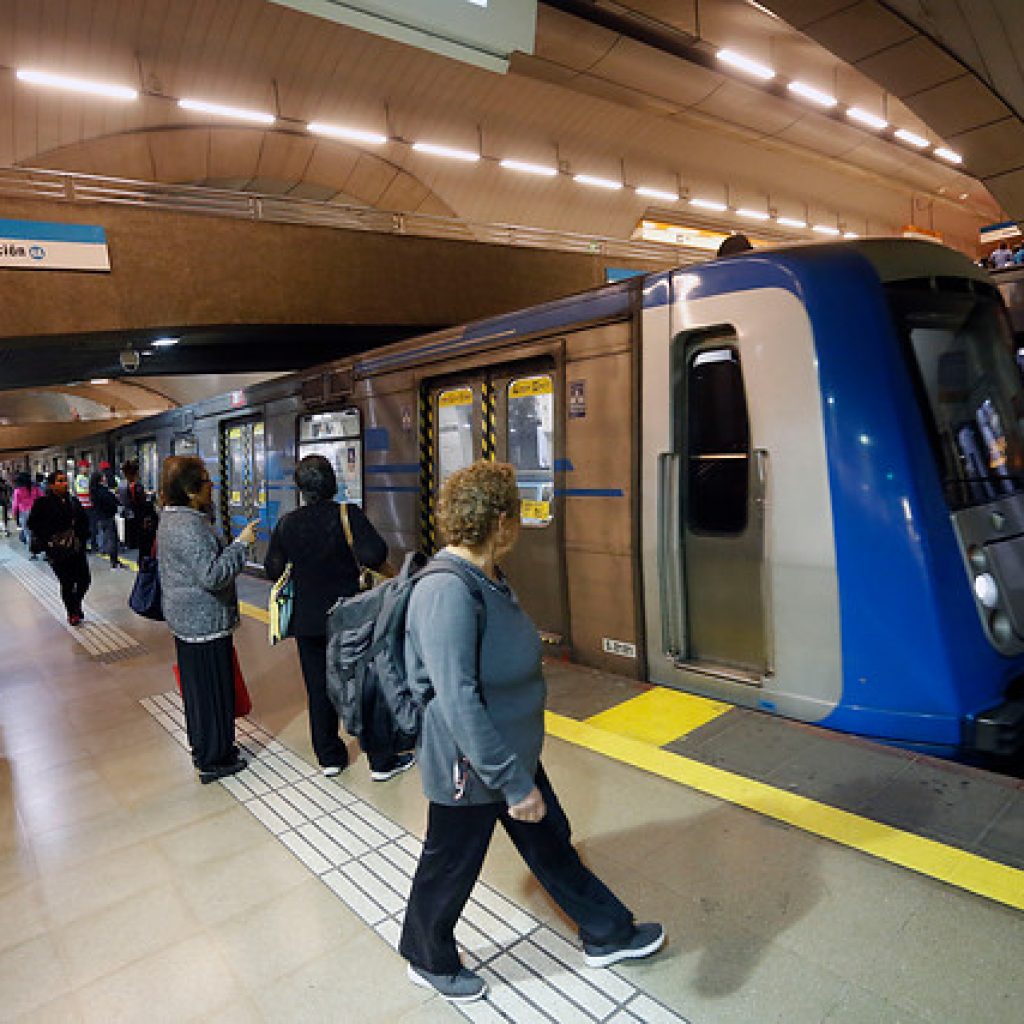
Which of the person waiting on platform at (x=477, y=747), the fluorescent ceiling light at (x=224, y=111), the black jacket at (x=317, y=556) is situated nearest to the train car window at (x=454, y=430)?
the black jacket at (x=317, y=556)

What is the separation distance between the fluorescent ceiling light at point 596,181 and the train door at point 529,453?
15.6 metres

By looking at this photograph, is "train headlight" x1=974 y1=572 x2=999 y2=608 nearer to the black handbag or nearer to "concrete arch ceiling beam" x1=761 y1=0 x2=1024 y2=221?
the black handbag

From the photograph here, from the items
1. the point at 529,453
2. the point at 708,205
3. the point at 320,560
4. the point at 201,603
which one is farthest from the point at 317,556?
the point at 708,205

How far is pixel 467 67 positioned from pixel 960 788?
16871 millimetres

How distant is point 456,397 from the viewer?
221 inches

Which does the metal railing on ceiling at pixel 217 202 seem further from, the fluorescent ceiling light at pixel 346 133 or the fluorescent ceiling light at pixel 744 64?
the fluorescent ceiling light at pixel 346 133

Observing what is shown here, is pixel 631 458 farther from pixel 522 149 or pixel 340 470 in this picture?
pixel 522 149

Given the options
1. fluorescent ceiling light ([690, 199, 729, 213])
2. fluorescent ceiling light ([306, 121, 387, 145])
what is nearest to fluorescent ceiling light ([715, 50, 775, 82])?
fluorescent ceiling light ([306, 121, 387, 145])

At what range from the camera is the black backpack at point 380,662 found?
182 cm

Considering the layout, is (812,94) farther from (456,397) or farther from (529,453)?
(529,453)

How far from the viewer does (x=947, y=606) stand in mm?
3012

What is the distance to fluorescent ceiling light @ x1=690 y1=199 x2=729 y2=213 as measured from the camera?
2097 centimetres

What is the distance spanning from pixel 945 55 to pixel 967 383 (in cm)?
892

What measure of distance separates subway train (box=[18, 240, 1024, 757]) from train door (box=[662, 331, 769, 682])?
0.5 inches
